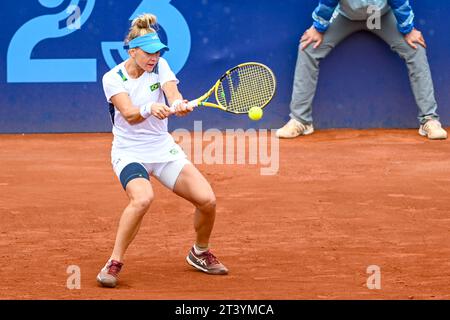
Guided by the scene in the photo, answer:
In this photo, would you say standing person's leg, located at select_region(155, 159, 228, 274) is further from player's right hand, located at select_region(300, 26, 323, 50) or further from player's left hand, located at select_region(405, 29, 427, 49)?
player's left hand, located at select_region(405, 29, 427, 49)

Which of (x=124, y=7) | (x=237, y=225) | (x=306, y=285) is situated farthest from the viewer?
(x=124, y=7)

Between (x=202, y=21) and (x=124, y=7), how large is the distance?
2.64ft

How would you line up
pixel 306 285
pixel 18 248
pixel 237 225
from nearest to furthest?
pixel 306 285 < pixel 18 248 < pixel 237 225

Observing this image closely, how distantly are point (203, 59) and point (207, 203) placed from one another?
483 cm

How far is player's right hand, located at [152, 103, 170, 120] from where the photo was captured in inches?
245

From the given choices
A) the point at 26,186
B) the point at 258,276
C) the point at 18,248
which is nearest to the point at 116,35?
the point at 26,186

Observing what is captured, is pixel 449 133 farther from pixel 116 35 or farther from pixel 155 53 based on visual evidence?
pixel 155 53

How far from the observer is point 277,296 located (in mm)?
6137

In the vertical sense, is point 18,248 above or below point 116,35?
below

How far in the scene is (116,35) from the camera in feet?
36.6

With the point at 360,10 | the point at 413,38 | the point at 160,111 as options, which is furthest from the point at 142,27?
the point at 413,38
